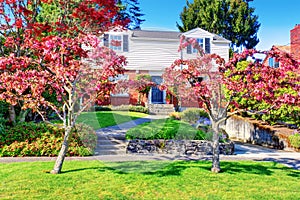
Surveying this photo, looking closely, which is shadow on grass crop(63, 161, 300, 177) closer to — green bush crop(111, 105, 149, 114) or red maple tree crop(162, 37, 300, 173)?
red maple tree crop(162, 37, 300, 173)

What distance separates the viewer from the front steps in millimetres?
18517

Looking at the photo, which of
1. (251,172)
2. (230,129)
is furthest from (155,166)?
(230,129)

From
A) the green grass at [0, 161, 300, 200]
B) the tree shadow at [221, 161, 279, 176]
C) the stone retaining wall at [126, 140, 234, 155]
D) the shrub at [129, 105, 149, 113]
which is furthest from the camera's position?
the shrub at [129, 105, 149, 113]

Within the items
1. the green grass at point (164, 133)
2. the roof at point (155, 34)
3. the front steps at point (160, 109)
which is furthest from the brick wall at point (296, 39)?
the green grass at point (164, 133)

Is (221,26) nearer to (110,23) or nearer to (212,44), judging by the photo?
(212,44)

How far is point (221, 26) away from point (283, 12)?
1373 centimetres

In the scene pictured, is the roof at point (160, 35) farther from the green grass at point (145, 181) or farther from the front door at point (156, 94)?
the green grass at point (145, 181)

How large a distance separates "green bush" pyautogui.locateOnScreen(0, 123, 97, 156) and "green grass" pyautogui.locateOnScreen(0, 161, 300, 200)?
38.3 inches

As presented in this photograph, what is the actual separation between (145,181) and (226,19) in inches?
1151

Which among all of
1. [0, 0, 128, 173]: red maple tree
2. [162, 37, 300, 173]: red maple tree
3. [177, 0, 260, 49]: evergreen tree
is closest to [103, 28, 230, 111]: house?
[177, 0, 260, 49]: evergreen tree

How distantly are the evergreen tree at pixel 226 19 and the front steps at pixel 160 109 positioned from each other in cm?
1524

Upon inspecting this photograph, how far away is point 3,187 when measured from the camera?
5.14 metres

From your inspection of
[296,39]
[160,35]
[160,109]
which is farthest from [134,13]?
[296,39]

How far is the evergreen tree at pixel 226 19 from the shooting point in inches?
1217
